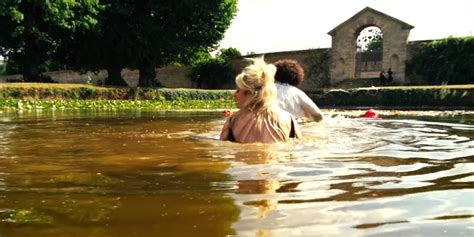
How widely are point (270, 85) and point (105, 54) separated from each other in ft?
96.3

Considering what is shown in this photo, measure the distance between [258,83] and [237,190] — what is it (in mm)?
2224

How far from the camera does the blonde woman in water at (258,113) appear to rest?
5234 mm

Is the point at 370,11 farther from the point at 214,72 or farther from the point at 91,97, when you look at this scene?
the point at 91,97

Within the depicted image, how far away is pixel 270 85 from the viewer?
5.26m

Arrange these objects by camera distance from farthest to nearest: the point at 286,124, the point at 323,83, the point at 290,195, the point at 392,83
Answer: the point at 323,83 < the point at 392,83 < the point at 286,124 < the point at 290,195

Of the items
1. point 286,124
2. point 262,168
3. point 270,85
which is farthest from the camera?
point 286,124

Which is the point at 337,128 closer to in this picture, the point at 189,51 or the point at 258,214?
the point at 258,214

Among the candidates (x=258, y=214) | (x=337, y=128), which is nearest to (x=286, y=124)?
(x=337, y=128)

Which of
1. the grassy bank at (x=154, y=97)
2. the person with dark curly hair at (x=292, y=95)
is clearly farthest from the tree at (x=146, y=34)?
the person with dark curly hair at (x=292, y=95)

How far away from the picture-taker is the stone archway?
37.2 metres

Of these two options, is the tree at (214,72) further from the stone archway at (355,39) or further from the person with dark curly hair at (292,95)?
the person with dark curly hair at (292,95)

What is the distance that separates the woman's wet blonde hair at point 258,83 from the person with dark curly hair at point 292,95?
2543 millimetres

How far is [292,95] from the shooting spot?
7.95 meters

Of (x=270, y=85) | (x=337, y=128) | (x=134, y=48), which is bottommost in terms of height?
(x=337, y=128)
